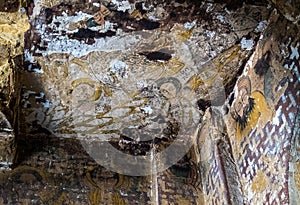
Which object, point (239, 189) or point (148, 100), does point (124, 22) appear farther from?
point (239, 189)

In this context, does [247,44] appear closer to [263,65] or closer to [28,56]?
[263,65]

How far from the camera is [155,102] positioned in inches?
95.1

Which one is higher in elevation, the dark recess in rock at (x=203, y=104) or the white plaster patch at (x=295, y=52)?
the dark recess in rock at (x=203, y=104)

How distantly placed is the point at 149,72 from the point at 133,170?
1.98 ft

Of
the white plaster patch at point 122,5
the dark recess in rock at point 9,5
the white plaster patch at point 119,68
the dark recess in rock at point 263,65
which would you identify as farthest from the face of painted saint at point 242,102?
the dark recess in rock at point 9,5

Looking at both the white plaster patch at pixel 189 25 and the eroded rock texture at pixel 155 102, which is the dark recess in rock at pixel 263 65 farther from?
the white plaster patch at pixel 189 25

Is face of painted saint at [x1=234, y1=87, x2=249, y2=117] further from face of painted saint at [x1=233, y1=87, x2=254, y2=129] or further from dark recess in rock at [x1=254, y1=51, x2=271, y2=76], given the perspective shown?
dark recess in rock at [x1=254, y1=51, x2=271, y2=76]

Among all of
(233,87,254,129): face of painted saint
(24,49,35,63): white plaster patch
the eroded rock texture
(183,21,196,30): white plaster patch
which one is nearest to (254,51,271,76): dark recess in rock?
the eroded rock texture

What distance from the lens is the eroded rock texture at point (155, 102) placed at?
191cm

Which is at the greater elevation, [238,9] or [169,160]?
[238,9]

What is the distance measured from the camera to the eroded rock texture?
1.91 m

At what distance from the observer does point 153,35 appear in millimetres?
2029

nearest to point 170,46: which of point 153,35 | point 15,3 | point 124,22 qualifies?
point 153,35

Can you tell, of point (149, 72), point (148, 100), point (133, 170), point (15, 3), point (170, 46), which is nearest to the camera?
point (15, 3)
